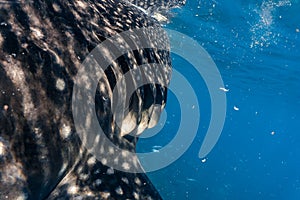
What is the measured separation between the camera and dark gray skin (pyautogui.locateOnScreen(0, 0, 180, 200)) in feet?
6.49

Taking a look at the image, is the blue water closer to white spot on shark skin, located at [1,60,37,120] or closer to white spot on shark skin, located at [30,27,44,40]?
white spot on shark skin, located at [30,27,44,40]

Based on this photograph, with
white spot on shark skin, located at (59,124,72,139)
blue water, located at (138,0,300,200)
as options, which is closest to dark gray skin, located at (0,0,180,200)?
white spot on shark skin, located at (59,124,72,139)

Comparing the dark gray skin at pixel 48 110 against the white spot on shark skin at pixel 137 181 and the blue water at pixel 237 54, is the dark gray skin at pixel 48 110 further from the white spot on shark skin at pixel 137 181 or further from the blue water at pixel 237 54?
the blue water at pixel 237 54

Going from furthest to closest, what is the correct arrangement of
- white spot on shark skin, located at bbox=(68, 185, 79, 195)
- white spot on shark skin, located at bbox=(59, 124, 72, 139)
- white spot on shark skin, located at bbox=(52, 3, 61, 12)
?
white spot on shark skin, located at bbox=(52, 3, 61, 12), white spot on shark skin, located at bbox=(68, 185, 79, 195), white spot on shark skin, located at bbox=(59, 124, 72, 139)

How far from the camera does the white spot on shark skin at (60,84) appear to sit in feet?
7.34

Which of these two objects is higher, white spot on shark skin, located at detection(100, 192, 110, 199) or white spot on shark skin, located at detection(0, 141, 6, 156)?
white spot on shark skin, located at detection(0, 141, 6, 156)

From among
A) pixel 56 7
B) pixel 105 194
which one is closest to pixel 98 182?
pixel 105 194

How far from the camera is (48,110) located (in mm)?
2143

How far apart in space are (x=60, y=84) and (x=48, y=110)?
239 mm

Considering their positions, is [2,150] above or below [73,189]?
above

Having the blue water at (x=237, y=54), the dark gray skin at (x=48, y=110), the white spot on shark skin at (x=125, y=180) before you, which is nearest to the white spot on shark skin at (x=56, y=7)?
the dark gray skin at (x=48, y=110)

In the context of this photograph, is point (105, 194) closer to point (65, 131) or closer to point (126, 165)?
point (126, 165)

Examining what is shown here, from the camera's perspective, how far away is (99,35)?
2932 millimetres

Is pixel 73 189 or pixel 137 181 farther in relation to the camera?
pixel 137 181
